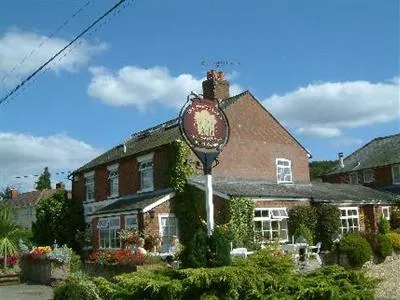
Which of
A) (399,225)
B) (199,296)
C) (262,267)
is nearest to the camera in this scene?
(199,296)

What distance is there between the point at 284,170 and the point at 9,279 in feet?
59.6

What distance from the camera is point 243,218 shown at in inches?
1013

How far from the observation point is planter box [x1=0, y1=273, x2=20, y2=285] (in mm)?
22984

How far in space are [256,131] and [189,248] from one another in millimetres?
22757

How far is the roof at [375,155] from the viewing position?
148 ft

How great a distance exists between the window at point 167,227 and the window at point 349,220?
30.7ft

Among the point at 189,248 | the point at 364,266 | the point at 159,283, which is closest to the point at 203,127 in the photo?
the point at 189,248

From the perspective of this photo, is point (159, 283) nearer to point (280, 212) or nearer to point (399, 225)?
point (280, 212)

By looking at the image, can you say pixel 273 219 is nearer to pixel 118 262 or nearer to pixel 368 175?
pixel 118 262

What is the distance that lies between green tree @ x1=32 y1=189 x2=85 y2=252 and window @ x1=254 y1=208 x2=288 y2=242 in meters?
15.2

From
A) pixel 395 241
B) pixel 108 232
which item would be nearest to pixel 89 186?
pixel 108 232

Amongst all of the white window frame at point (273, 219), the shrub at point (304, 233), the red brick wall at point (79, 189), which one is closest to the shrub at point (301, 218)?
the white window frame at point (273, 219)

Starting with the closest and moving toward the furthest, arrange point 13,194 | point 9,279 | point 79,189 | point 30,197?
point 9,279
point 79,189
point 30,197
point 13,194

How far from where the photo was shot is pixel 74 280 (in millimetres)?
12469
